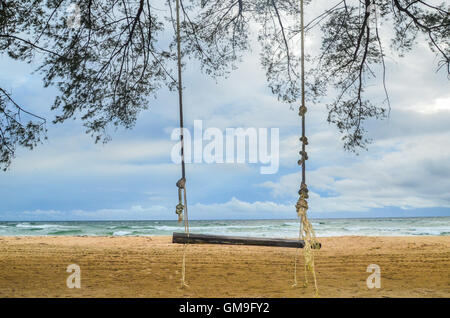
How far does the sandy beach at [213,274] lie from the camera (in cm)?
278

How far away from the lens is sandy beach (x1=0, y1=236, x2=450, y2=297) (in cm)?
278

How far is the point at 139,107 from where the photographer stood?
15.1ft

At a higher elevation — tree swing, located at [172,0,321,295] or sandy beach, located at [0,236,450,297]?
tree swing, located at [172,0,321,295]

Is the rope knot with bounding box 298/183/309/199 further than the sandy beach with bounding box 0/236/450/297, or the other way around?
the sandy beach with bounding box 0/236/450/297

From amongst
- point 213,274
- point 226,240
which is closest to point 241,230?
point 213,274

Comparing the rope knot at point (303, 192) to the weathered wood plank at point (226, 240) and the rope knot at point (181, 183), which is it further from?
the rope knot at point (181, 183)

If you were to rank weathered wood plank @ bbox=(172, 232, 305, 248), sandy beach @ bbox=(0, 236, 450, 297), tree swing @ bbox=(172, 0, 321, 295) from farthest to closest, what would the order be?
1. sandy beach @ bbox=(0, 236, 450, 297)
2. weathered wood plank @ bbox=(172, 232, 305, 248)
3. tree swing @ bbox=(172, 0, 321, 295)

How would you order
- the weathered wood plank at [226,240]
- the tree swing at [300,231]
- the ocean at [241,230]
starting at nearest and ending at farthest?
the tree swing at [300,231], the weathered wood plank at [226,240], the ocean at [241,230]

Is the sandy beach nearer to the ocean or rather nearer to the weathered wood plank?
the weathered wood plank

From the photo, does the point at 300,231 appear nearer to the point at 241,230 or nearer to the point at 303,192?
the point at 303,192

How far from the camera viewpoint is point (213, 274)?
3564 millimetres

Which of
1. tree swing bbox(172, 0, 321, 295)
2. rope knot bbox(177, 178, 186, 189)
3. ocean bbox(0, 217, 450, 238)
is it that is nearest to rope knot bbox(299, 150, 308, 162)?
tree swing bbox(172, 0, 321, 295)

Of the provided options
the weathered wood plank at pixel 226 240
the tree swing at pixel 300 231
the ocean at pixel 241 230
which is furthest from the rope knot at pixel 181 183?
the ocean at pixel 241 230
